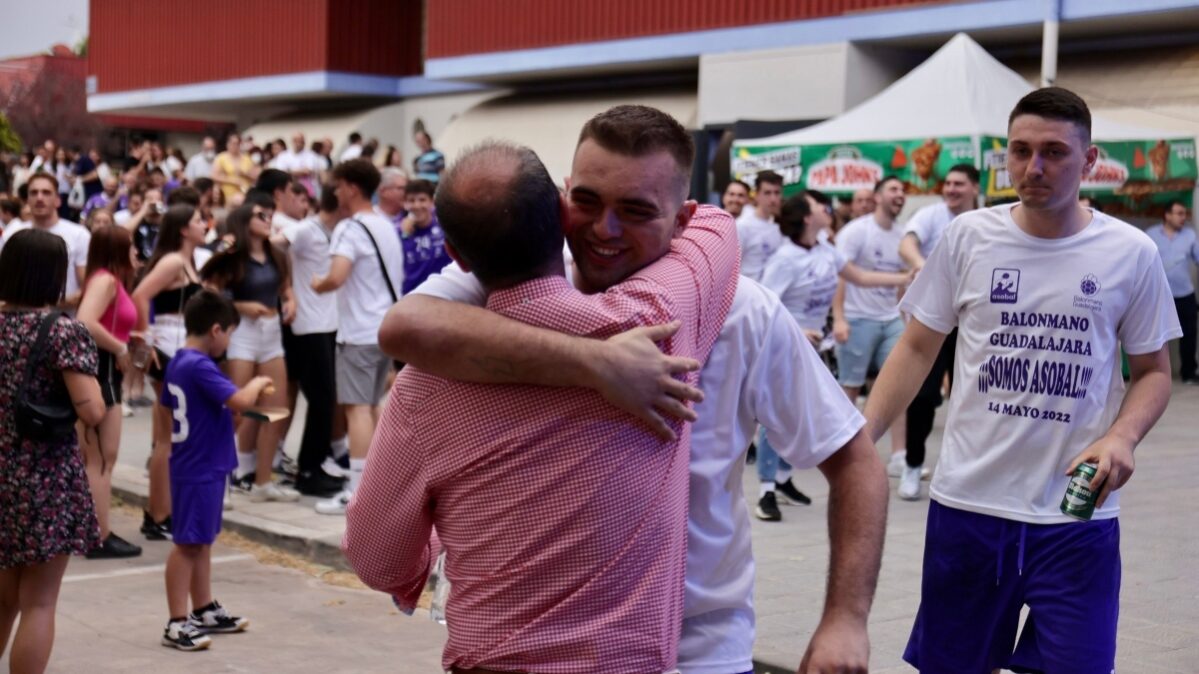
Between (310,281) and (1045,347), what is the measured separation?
6.50 m

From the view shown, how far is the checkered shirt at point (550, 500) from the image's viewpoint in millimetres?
2361

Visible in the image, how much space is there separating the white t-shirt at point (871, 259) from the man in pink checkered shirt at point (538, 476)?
7.97m

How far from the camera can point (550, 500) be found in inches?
92.9

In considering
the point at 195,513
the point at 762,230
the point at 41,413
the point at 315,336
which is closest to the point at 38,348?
the point at 41,413

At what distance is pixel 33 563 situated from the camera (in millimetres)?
5484

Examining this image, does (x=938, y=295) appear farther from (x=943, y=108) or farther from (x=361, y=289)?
(x=943, y=108)

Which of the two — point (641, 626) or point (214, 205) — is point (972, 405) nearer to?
point (641, 626)

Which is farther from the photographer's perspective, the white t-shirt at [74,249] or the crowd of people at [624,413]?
the white t-shirt at [74,249]

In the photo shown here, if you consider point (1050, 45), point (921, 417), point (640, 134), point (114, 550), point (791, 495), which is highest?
point (1050, 45)

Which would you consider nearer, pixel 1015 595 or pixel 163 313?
pixel 1015 595

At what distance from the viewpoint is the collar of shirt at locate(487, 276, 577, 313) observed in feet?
7.83

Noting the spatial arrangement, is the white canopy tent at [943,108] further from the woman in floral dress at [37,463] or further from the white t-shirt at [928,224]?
the woman in floral dress at [37,463]

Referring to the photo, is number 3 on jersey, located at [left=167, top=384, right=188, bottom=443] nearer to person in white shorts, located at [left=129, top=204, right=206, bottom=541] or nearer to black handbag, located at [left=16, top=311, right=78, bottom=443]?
black handbag, located at [left=16, top=311, right=78, bottom=443]

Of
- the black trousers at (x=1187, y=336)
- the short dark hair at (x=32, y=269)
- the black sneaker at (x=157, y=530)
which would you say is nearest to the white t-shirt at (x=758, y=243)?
the black sneaker at (x=157, y=530)
